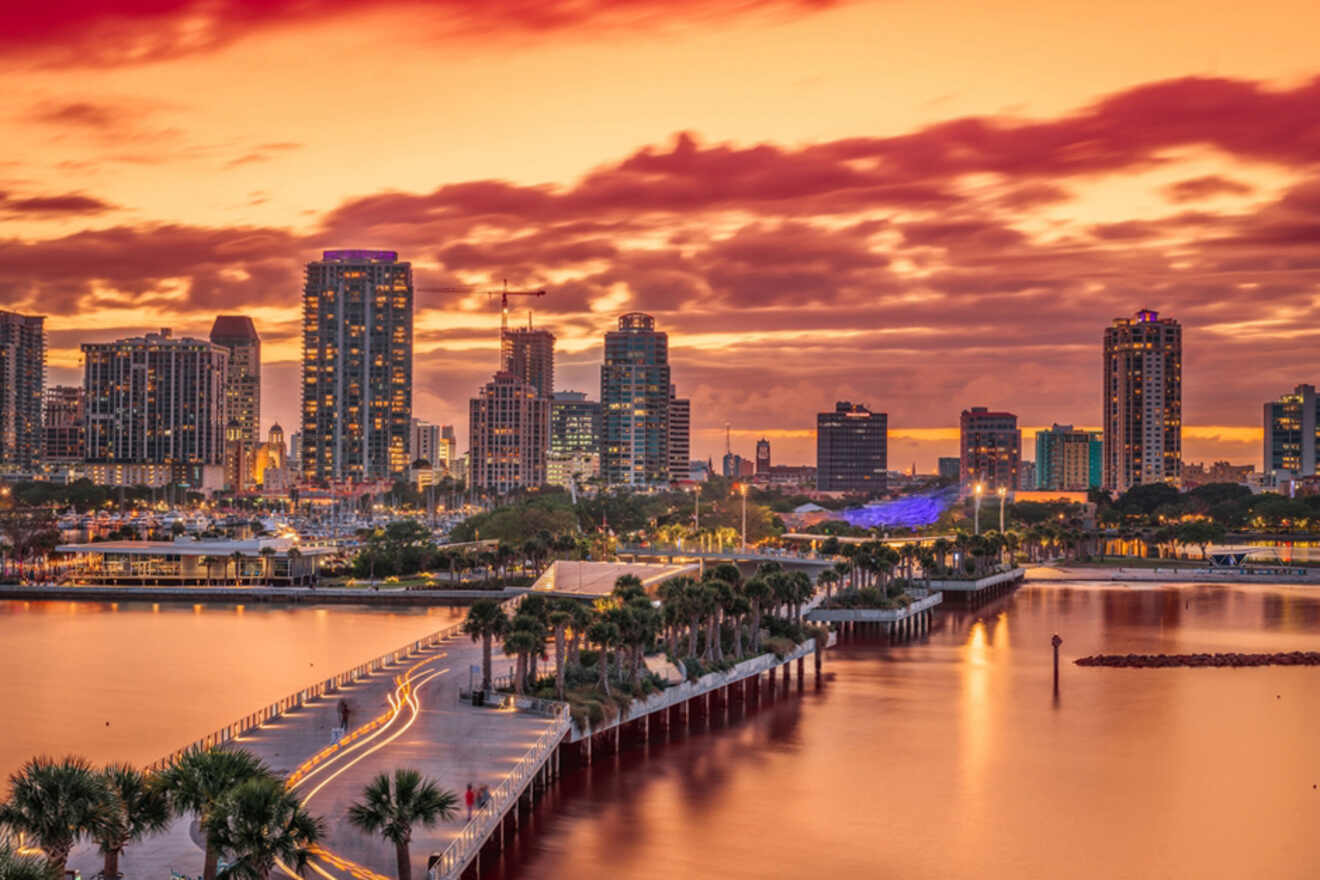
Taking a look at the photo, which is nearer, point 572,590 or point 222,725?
point 222,725

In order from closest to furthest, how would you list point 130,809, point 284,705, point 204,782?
point 130,809, point 204,782, point 284,705

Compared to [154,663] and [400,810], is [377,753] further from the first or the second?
[154,663]

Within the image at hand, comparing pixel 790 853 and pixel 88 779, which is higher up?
pixel 88 779

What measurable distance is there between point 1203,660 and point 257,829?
68.4m

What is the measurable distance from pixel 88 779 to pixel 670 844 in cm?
2095

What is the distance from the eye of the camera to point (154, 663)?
84062mm

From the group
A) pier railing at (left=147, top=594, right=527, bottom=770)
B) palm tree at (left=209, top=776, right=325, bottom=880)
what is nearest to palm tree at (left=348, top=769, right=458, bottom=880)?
palm tree at (left=209, top=776, right=325, bottom=880)

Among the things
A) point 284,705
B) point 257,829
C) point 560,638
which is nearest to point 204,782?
point 257,829

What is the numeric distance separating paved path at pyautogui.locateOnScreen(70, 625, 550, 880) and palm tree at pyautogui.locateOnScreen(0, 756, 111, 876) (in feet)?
12.2

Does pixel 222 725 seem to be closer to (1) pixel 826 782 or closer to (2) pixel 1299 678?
(1) pixel 826 782

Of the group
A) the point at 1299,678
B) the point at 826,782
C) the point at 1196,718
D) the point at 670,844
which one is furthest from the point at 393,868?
the point at 1299,678

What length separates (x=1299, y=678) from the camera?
79.6 meters

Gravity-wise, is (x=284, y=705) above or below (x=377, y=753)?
above

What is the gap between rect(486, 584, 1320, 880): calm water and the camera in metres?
44.7
